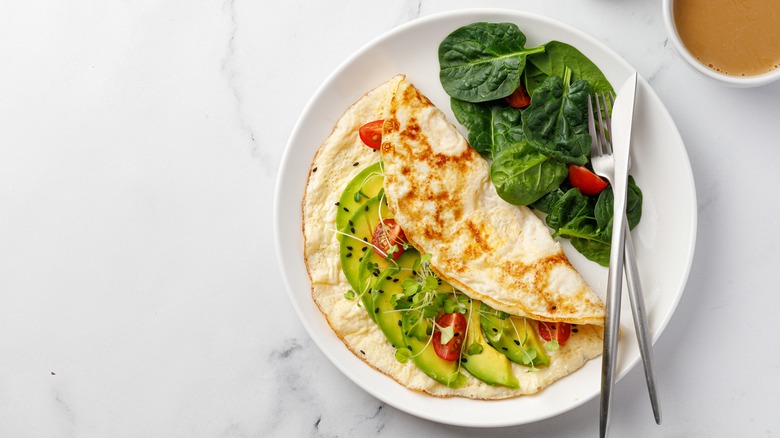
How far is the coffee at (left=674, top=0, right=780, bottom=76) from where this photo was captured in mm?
3168

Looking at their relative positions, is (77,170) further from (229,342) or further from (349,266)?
(349,266)

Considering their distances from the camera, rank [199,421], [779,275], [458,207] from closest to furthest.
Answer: [458,207], [779,275], [199,421]

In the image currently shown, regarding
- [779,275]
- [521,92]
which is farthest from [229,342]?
[779,275]

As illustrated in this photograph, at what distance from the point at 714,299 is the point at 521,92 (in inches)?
59.5

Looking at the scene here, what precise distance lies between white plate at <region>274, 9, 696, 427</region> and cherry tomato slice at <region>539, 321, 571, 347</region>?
198 mm

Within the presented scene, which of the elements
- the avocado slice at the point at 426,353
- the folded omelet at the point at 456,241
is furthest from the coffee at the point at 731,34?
the avocado slice at the point at 426,353

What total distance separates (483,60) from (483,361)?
4.86 ft

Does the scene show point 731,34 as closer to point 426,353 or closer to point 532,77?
point 532,77

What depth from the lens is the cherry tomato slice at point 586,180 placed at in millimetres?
3289

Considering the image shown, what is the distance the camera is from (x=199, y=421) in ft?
12.4

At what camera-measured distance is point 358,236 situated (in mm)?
3389

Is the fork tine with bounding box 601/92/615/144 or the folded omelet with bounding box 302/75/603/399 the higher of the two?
the fork tine with bounding box 601/92/615/144

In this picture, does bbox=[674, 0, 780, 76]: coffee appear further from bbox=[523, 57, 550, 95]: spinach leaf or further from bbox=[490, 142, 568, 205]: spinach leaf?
bbox=[490, 142, 568, 205]: spinach leaf

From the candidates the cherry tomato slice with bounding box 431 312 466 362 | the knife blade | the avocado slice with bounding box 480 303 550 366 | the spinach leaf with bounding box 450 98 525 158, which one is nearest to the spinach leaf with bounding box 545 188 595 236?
the knife blade
